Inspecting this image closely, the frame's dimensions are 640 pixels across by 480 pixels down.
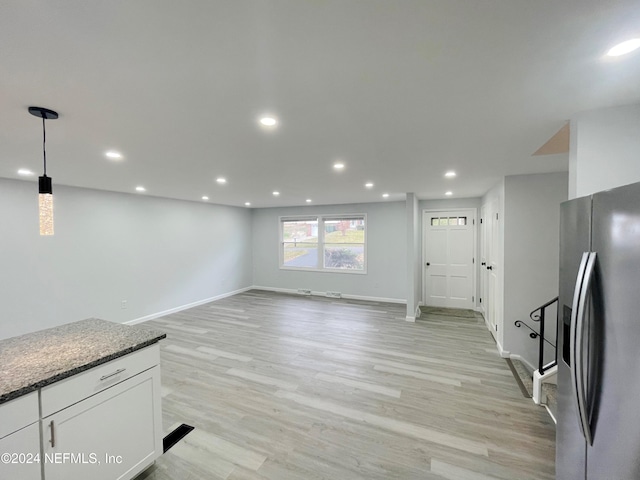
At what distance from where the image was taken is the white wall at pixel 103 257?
372cm

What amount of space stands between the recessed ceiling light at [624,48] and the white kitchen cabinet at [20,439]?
2.99 meters

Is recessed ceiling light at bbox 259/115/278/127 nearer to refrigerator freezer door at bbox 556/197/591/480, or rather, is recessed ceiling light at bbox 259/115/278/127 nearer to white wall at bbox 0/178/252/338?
refrigerator freezer door at bbox 556/197/591/480

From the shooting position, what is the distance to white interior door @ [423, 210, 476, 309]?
233 inches

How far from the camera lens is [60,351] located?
165 centimetres

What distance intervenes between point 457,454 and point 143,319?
537cm

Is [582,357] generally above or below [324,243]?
below

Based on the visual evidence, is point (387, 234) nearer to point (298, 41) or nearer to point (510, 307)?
point (510, 307)

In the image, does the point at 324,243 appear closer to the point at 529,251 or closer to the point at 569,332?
the point at 529,251

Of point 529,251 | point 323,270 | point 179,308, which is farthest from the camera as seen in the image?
point 323,270

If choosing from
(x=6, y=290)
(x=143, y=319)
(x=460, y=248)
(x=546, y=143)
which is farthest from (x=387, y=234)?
(x=6, y=290)

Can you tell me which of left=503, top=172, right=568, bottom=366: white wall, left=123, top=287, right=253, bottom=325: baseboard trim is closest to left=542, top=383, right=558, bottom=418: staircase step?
left=503, top=172, right=568, bottom=366: white wall

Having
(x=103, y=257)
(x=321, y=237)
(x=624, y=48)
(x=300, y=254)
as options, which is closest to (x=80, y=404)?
(x=624, y=48)

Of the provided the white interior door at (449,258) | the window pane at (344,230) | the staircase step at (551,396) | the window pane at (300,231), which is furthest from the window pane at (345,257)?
the staircase step at (551,396)

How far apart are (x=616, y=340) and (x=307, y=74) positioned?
164 centimetres
